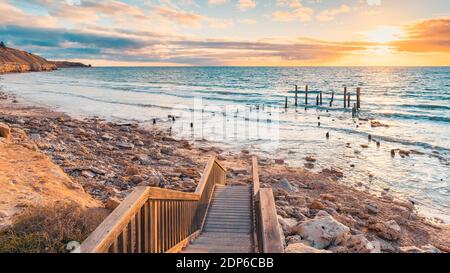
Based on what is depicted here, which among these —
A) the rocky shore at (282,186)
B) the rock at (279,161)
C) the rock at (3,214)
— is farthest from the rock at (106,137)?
the rock at (3,214)

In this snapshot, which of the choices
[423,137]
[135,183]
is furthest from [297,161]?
[423,137]

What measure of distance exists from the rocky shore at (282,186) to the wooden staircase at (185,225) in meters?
1.07

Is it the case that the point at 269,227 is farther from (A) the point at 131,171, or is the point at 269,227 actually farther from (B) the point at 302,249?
(A) the point at 131,171

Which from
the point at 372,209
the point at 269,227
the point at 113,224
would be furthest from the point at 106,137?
the point at 113,224

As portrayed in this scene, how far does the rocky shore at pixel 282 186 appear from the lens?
777 cm

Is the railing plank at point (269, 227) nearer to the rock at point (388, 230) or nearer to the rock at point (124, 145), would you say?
the rock at point (388, 230)

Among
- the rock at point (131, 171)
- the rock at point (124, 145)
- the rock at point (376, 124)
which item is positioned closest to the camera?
the rock at point (131, 171)

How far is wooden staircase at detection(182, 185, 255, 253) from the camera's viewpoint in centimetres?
549

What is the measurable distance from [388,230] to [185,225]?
22.6 feet

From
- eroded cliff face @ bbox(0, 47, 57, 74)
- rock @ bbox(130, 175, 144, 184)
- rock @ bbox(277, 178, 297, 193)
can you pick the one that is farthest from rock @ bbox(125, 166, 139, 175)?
eroded cliff face @ bbox(0, 47, 57, 74)

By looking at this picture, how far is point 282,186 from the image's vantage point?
13688 millimetres
